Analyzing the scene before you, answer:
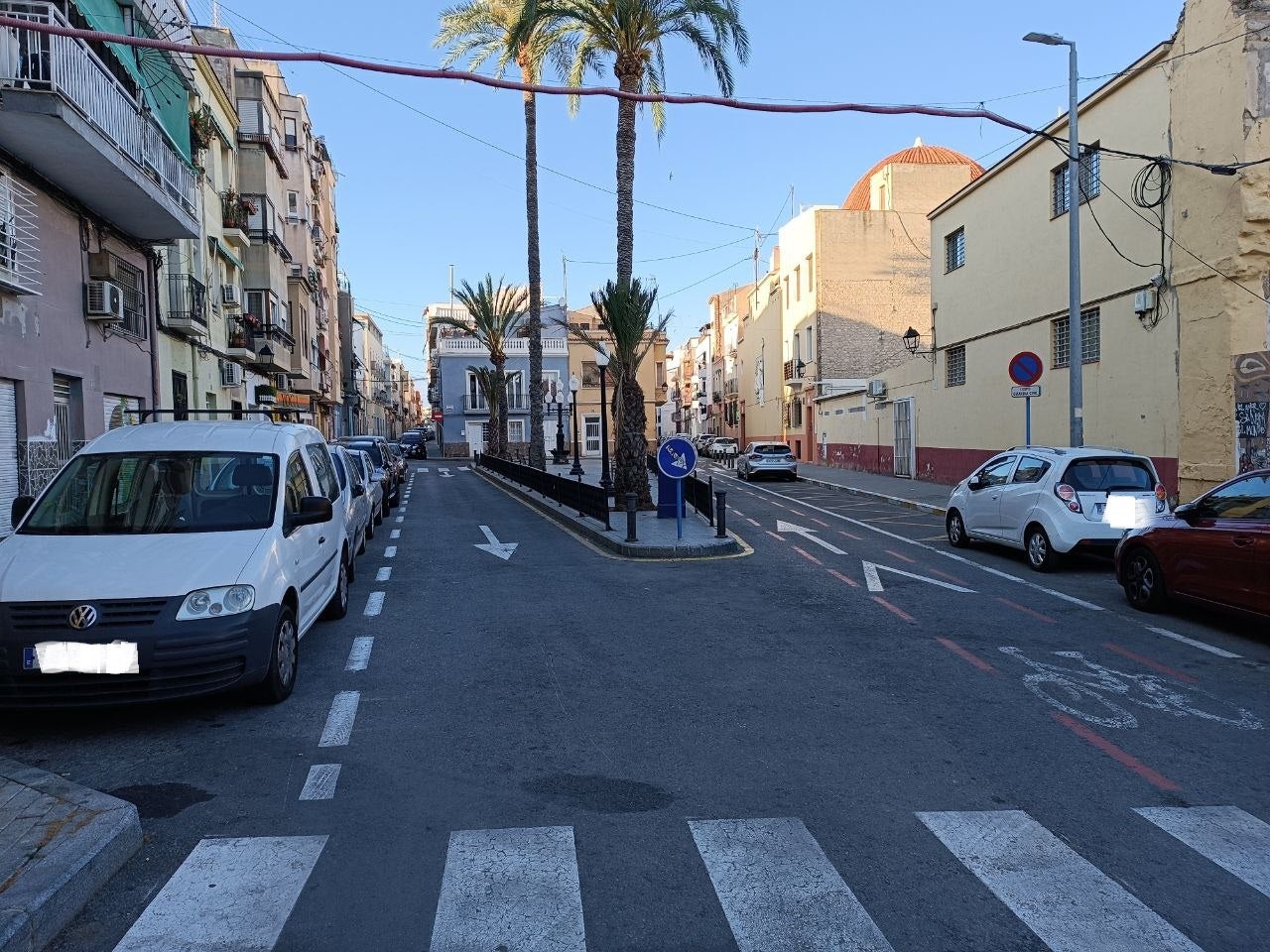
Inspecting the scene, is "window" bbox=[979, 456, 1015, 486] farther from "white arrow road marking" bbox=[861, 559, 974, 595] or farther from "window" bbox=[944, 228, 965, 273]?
"window" bbox=[944, 228, 965, 273]

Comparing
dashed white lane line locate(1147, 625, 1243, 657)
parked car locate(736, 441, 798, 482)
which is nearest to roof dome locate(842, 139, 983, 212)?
parked car locate(736, 441, 798, 482)

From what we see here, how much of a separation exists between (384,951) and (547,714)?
272cm

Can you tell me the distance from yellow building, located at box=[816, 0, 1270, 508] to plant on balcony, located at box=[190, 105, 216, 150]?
18168 millimetres

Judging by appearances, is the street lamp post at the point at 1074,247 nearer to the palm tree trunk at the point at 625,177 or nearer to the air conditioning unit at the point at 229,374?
the palm tree trunk at the point at 625,177

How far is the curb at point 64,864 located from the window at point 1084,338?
17.9m

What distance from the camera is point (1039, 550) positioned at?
1189 centimetres

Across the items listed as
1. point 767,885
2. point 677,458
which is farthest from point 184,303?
point 767,885

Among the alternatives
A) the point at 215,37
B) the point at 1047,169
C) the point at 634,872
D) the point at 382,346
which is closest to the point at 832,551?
the point at 634,872

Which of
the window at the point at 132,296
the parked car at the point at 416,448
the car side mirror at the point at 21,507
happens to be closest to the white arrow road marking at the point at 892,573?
the car side mirror at the point at 21,507

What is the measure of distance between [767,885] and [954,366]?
25.0 metres

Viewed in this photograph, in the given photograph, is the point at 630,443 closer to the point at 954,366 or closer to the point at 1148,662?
the point at 1148,662

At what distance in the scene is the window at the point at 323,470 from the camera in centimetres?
850

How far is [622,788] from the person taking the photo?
15.3 ft

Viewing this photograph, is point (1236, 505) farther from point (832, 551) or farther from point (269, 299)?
point (269, 299)
